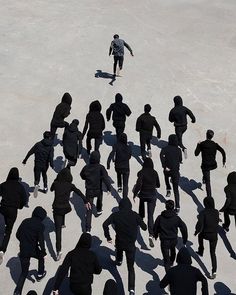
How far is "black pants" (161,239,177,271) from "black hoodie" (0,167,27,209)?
292 cm

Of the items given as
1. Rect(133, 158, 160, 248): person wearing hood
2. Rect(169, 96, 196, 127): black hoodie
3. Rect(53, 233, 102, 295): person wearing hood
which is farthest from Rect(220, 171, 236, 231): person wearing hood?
Rect(53, 233, 102, 295): person wearing hood

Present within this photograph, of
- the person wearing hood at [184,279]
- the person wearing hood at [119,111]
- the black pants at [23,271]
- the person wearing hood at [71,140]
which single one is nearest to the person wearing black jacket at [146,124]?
the person wearing hood at [119,111]

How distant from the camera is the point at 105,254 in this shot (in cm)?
943

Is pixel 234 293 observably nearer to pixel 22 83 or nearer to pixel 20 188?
pixel 20 188

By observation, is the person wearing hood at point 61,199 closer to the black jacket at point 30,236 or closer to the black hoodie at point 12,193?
the black hoodie at point 12,193

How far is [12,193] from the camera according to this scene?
28.8 ft

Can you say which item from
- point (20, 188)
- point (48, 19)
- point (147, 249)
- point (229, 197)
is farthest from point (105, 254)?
point (48, 19)

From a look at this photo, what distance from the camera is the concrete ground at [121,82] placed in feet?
31.5

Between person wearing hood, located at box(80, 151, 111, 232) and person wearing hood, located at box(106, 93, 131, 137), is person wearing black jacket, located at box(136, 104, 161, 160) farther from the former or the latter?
person wearing hood, located at box(80, 151, 111, 232)

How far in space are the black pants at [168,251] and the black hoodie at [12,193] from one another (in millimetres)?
2924

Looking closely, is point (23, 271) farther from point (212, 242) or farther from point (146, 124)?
point (146, 124)

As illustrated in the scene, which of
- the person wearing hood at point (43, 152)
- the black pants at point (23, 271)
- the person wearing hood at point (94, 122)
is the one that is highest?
the person wearing hood at point (94, 122)

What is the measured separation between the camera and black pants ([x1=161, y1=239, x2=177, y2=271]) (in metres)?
8.40

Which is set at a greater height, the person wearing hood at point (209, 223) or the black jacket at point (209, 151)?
the black jacket at point (209, 151)
